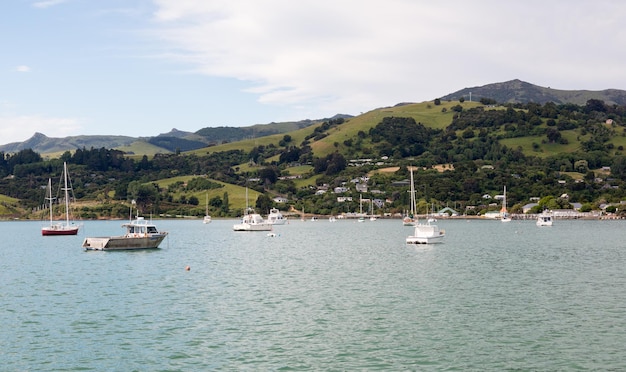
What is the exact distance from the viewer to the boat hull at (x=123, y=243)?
8531 centimetres

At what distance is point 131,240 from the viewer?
3361 inches

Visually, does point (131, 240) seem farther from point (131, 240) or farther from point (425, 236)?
point (425, 236)

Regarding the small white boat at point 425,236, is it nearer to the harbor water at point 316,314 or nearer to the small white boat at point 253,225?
the harbor water at point 316,314

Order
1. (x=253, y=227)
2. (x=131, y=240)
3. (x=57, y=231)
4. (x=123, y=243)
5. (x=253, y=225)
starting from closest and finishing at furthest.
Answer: (x=123, y=243)
(x=131, y=240)
(x=57, y=231)
(x=253, y=227)
(x=253, y=225)

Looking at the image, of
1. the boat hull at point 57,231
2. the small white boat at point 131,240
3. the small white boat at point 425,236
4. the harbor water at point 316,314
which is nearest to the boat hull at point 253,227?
the boat hull at point 57,231

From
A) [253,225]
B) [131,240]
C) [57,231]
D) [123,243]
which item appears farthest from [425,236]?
[57,231]

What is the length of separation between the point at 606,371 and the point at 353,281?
1148 inches

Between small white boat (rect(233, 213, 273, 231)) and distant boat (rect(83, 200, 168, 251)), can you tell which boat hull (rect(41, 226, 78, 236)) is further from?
distant boat (rect(83, 200, 168, 251))

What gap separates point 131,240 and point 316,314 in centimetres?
5148

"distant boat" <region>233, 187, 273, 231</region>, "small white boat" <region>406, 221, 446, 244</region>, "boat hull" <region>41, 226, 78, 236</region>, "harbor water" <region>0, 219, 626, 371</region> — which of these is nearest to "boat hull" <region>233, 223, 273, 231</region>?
"distant boat" <region>233, 187, 273, 231</region>

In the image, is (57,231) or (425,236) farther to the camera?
(57,231)

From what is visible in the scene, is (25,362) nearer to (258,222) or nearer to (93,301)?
(93,301)

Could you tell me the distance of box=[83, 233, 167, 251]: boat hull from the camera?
8531cm

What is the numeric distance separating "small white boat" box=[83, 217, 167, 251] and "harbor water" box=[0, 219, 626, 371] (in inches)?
399
